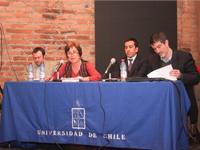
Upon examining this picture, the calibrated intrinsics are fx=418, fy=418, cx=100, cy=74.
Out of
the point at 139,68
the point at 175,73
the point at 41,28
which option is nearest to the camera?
Answer: the point at 175,73

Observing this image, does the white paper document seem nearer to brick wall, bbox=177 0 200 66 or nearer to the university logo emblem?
the university logo emblem

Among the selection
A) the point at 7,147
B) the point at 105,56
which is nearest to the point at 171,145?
the point at 7,147

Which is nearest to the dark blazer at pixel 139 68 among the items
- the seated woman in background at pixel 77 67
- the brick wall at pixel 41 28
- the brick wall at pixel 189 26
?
the seated woman in background at pixel 77 67

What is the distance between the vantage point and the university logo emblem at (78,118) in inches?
159

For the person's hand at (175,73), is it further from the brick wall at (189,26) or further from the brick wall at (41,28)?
the brick wall at (189,26)

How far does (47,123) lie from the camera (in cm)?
427

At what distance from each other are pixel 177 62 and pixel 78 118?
1.13 meters

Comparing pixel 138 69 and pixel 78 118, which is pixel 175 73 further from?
pixel 78 118

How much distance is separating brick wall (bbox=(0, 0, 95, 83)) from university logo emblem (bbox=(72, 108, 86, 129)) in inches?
88.2

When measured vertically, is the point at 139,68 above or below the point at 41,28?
below

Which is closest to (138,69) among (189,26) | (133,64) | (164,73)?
(133,64)

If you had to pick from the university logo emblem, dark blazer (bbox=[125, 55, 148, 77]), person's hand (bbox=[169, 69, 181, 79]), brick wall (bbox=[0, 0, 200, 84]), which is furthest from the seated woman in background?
brick wall (bbox=[0, 0, 200, 84])

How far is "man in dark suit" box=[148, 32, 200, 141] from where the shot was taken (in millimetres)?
4020

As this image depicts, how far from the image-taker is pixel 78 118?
407 centimetres
